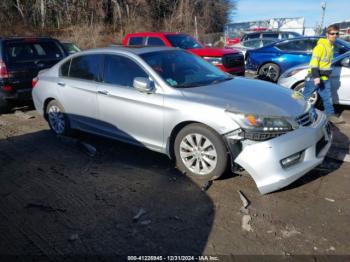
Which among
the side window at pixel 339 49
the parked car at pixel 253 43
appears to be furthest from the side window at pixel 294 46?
the parked car at pixel 253 43

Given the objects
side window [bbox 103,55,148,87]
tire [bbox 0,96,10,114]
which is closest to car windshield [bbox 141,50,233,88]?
side window [bbox 103,55,148,87]

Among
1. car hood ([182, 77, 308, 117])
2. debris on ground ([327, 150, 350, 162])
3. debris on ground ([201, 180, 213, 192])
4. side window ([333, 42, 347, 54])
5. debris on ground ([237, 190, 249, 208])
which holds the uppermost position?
side window ([333, 42, 347, 54])

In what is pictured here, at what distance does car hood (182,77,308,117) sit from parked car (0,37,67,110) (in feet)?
16.9

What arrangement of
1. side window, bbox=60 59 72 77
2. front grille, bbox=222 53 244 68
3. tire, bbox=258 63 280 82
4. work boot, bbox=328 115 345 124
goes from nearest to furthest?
side window, bbox=60 59 72 77 < work boot, bbox=328 115 345 124 < front grille, bbox=222 53 244 68 < tire, bbox=258 63 280 82

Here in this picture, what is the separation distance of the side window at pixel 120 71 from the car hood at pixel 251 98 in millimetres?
848

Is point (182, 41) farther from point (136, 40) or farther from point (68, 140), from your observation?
point (68, 140)

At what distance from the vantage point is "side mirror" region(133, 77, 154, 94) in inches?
175

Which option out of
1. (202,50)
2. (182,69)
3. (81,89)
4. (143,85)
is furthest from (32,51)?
(143,85)

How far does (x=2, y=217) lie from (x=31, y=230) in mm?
504

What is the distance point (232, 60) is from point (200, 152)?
6680 millimetres

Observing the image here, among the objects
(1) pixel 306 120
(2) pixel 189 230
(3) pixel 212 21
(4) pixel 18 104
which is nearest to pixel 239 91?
(1) pixel 306 120

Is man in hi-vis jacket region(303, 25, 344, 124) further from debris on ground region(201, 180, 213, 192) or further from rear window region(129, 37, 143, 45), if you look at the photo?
rear window region(129, 37, 143, 45)

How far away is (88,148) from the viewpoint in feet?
18.3

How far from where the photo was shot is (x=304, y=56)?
10773mm
